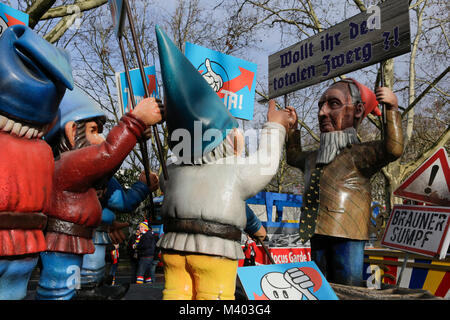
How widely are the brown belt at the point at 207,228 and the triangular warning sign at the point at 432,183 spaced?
1.96 m

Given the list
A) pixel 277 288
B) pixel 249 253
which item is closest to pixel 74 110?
pixel 277 288

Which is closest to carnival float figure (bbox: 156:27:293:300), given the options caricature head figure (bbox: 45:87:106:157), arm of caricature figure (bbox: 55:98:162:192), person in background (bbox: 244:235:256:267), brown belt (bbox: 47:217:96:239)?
arm of caricature figure (bbox: 55:98:162:192)

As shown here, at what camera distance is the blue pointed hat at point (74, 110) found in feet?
7.69

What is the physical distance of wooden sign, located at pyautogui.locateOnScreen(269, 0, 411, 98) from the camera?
8.65 feet

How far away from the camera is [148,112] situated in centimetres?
199

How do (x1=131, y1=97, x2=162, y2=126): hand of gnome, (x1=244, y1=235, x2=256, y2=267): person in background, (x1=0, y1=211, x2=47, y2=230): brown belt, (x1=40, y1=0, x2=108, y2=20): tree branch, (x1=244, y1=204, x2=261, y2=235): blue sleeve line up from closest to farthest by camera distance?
(x1=0, y1=211, x2=47, y2=230): brown belt < (x1=131, y1=97, x2=162, y2=126): hand of gnome < (x1=244, y1=204, x2=261, y2=235): blue sleeve < (x1=40, y1=0, x2=108, y2=20): tree branch < (x1=244, y1=235, x2=256, y2=267): person in background

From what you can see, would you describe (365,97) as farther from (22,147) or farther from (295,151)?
(22,147)

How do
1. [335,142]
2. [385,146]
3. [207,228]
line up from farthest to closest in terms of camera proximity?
[335,142] → [385,146] → [207,228]

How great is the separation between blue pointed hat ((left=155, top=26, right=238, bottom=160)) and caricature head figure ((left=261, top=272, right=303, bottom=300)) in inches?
35.4

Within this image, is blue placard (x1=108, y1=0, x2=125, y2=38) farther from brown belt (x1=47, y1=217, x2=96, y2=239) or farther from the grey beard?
the grey beard

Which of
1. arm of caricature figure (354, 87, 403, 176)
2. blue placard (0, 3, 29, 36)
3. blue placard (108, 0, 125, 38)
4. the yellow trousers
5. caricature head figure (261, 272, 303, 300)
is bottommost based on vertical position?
caricature head figure (261, 272, 303, 300)

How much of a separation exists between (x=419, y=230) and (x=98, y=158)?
8.13 feet
